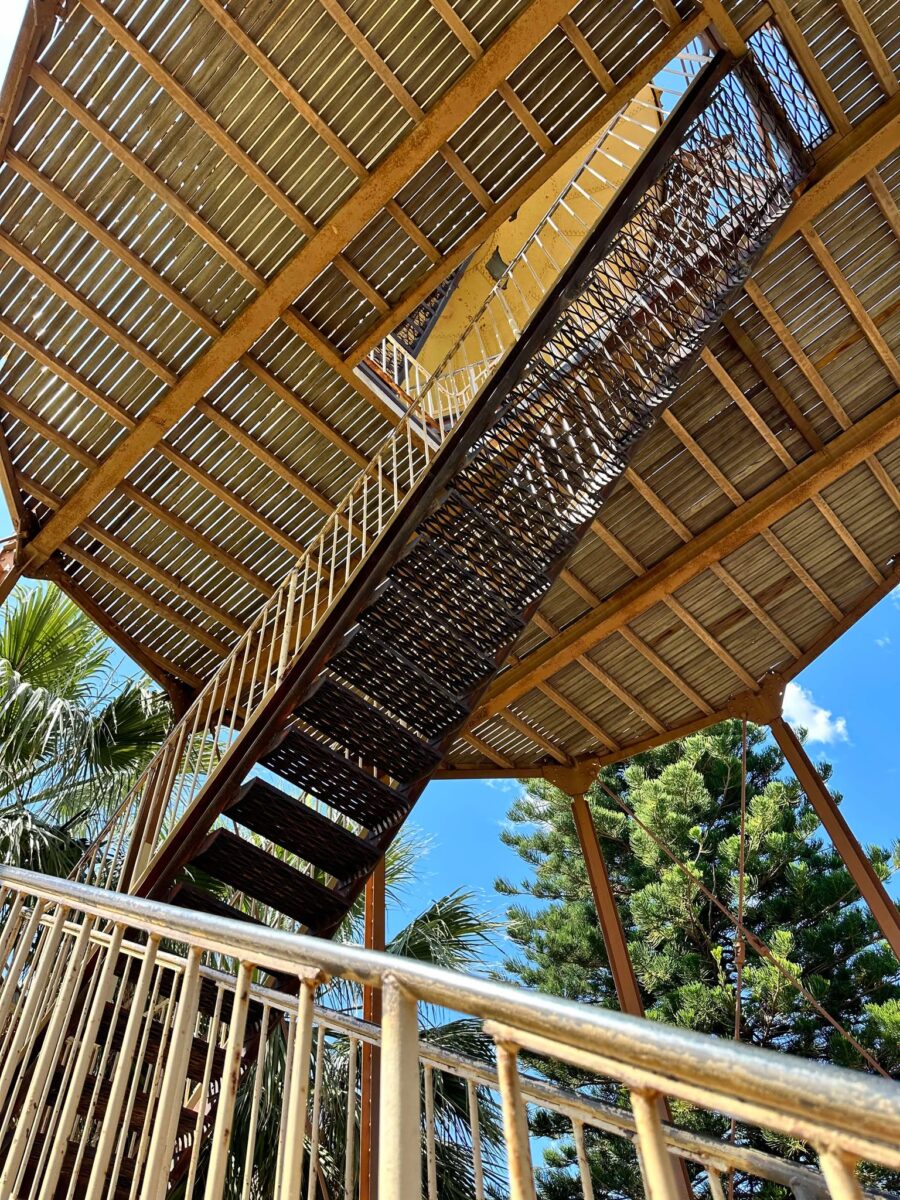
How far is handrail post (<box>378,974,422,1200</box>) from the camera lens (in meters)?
1.41

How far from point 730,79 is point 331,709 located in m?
4.96

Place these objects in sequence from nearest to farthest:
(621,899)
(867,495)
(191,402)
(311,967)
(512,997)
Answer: (512,997) → (311,967) → (191,402) → (867,495) → (621,899)

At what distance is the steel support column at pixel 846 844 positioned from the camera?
8.80 meters

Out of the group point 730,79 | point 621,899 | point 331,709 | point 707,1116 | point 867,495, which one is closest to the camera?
point 331,709

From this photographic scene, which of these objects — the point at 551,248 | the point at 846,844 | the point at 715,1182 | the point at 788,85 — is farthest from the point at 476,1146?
the point at 551,248

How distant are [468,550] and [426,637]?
599 millimetres

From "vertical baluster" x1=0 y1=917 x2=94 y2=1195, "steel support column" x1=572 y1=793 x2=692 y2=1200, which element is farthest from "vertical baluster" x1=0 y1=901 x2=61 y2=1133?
"steel support column" x1=572 y1=793 x2=692 y2=1200

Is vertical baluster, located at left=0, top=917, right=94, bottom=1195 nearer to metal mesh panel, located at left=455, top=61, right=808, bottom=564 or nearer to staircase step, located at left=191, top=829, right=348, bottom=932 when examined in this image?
staircase step, located at left=191, top=829, right=348, bottom=932

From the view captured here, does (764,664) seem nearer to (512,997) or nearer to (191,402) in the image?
(191,402)

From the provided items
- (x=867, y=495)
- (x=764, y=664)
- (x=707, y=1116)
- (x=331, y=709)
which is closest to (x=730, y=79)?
(x=867, y=495)

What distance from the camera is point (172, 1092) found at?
2123 mm

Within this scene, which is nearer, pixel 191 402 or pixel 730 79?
pixel 730 79

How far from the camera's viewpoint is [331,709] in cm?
598

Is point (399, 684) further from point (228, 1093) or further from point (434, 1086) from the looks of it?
point (434, 1086)
